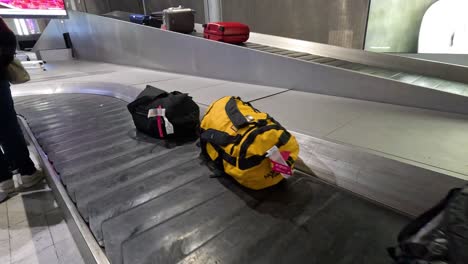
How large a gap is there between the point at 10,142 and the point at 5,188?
406 mm

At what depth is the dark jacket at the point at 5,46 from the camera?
1610 mm

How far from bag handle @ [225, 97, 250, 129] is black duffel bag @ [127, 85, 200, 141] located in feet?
1.52

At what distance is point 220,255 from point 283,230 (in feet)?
0.99

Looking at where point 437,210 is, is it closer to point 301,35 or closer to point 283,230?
point 283,230

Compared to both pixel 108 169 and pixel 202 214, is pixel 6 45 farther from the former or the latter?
pixel 202 214

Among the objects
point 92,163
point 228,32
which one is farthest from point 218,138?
point 228,32

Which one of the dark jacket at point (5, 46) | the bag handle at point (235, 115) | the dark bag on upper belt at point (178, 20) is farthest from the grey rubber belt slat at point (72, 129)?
the dark bag on upper belt at point (178, 20)

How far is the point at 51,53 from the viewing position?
6855 mm

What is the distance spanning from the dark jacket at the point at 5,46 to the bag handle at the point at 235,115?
143 centimetres

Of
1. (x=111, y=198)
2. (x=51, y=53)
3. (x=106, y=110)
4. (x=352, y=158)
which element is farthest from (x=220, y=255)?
(x=51, y=53)

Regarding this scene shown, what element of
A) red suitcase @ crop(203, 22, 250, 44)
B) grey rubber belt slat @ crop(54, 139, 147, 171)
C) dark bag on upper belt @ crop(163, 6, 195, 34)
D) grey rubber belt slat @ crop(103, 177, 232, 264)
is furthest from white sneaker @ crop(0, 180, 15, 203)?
dark bag on upper belt @ crop(163, 6, 195, 34)

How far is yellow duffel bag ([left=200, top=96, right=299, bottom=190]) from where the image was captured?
131cm

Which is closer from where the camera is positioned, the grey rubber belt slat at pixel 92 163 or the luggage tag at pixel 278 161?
the luggage tag at pixel 278 161

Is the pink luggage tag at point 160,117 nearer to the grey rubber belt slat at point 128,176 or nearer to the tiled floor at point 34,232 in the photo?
the grey rubber belt slat at point 128,176
